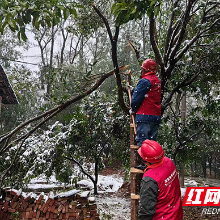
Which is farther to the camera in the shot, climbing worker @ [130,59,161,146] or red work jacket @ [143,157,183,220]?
climbing worker @ [130,59,161,146]

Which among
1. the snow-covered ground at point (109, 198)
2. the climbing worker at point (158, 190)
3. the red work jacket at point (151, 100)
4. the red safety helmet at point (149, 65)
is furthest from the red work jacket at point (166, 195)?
the snow-covered ground at point (109, 198)

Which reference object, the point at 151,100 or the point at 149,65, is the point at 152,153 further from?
the point at 149,65

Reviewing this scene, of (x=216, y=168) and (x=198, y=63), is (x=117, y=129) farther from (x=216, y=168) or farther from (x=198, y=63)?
(x=216, y=168)

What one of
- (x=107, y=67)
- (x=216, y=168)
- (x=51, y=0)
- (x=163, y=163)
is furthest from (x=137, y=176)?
(x=107, y=67)

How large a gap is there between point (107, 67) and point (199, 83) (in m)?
13.9

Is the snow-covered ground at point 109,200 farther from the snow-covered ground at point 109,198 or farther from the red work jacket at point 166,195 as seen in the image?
the red work jacket at point 166,195

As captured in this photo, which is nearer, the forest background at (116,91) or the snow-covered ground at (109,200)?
the forest background at (116,91)

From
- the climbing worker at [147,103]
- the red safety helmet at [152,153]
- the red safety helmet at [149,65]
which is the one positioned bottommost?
the red safety helmet at [152,153]

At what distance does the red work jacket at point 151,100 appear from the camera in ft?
11.3

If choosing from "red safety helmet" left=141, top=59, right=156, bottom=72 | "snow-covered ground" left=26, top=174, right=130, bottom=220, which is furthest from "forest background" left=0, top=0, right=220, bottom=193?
"snow-covered ground" left=26, top=174, right=130, bottom=220

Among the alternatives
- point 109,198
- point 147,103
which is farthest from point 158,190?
point 109,198

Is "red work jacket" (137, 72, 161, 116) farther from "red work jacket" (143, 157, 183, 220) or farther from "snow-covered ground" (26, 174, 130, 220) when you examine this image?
"snow-covered ground" (26, 174, 130, 220)

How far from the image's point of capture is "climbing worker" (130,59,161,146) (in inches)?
133

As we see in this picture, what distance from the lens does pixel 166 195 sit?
2180 mm
